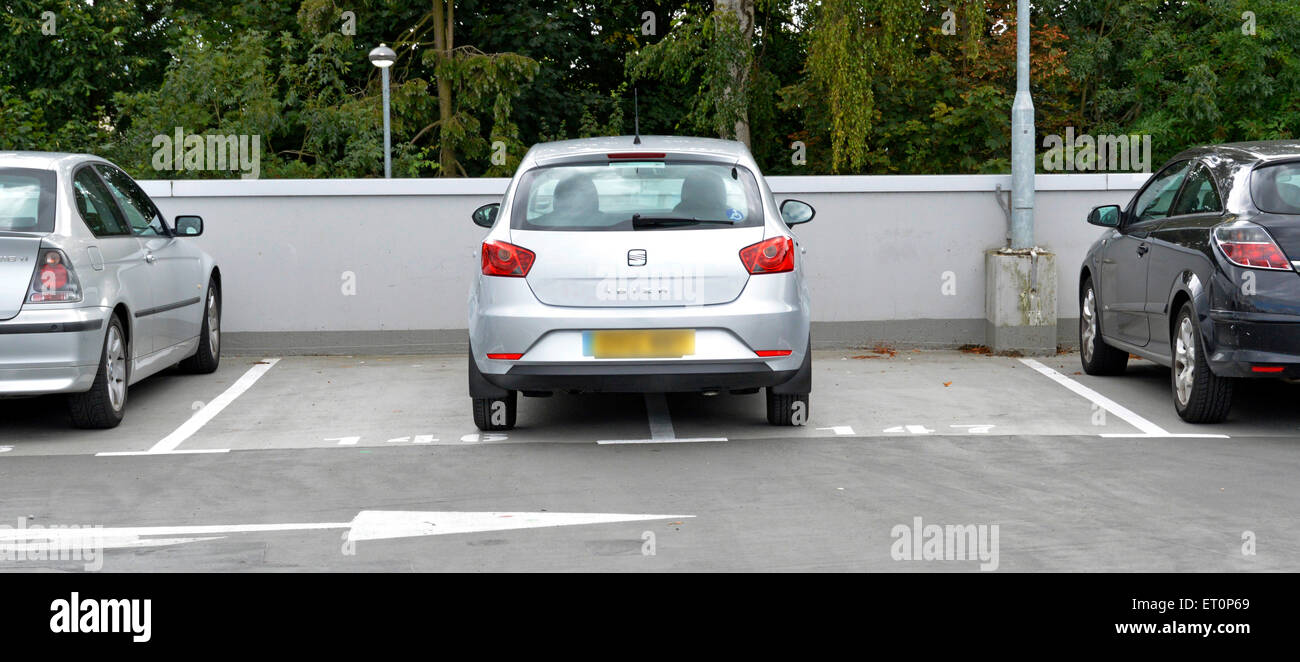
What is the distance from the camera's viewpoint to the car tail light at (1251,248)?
8.12 meters

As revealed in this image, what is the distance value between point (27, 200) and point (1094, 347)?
6996 millimetres

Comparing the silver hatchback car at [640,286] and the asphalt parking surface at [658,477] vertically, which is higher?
the silver hatchback car at [640,286]

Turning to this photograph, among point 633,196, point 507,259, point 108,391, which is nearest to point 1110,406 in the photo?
point 633,196

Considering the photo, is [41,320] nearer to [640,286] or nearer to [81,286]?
[81,286]

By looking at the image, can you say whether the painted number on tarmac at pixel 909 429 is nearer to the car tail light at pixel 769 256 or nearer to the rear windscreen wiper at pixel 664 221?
the car tail light at pixel 769 256

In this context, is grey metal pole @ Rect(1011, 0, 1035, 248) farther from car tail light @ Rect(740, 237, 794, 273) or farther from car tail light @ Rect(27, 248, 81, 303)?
car tail light @ Rect(27, 248, 81, 303)

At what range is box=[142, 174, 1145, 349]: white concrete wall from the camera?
1217 centimetres

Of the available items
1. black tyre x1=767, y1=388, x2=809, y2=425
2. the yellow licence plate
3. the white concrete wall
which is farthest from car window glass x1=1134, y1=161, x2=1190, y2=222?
the yellow licence plate

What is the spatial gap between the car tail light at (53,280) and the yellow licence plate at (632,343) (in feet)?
9.31

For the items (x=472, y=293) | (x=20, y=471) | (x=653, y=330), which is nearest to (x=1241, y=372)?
(x=653, y=330)

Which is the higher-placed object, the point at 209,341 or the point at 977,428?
the point at 209,341

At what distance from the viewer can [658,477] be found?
7.38m

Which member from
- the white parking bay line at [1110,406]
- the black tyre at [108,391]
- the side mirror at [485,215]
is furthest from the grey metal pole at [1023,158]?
the black tyre at [108,391]

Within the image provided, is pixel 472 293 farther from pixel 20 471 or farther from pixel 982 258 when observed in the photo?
pixel 982 258
